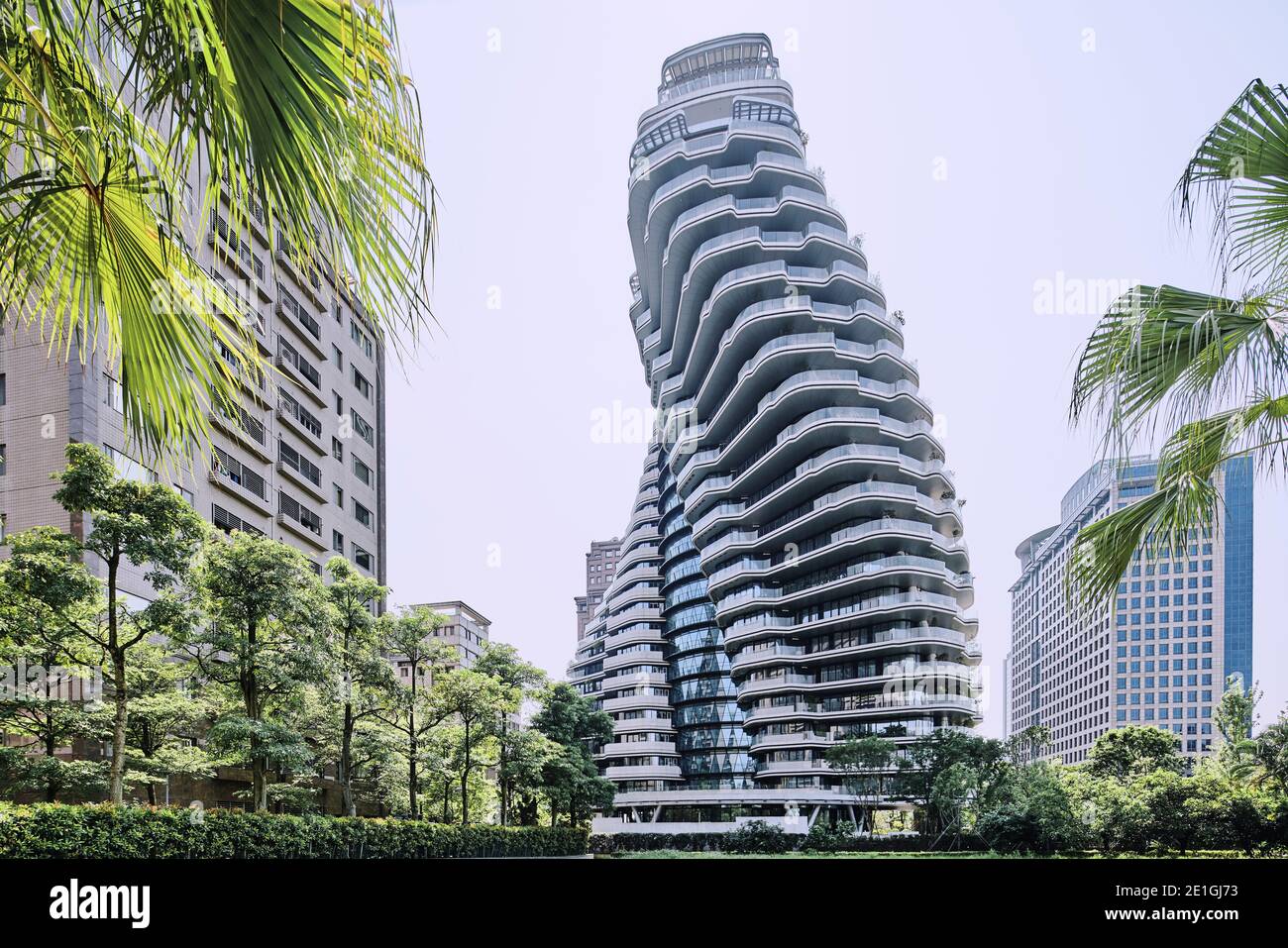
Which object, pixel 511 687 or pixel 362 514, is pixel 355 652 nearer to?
pixel 511 687

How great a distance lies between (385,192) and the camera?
1.70 meters

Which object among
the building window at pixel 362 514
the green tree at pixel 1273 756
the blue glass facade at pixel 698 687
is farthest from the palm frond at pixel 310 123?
the blue glass facade at pixel 698 687

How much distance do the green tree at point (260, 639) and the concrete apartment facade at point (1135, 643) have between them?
13.3 m

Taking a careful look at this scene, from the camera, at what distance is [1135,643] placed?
23.5m

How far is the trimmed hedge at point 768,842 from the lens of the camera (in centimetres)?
2923

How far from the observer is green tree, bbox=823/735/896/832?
34.7m

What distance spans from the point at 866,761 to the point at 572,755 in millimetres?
11858

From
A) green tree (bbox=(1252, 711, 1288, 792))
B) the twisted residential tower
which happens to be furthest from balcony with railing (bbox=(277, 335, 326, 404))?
the twisted residential tower

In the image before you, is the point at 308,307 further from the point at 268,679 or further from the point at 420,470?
the point at 420,470

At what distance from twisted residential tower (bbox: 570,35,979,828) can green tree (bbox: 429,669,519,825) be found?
18423 millimetres

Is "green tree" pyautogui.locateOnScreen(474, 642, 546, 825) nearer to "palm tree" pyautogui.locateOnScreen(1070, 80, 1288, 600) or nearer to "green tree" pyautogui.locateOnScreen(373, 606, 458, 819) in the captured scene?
"green tree" pyautogui.locateOnScreen(373, 606, 458, 819)

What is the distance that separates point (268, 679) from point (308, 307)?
47.7ft
